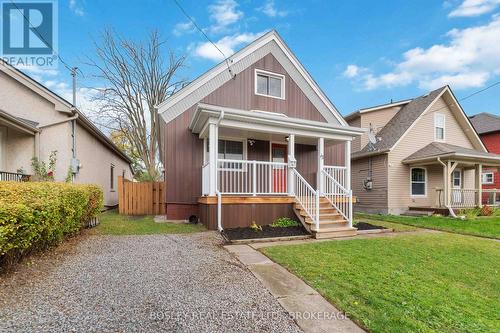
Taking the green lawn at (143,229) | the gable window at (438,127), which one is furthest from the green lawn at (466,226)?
the green lawn at (143,229)

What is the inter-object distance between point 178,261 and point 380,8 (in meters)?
14.1

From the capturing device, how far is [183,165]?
938cm

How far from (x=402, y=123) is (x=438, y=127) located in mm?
2386

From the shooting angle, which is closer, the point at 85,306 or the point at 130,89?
the point at 85,306

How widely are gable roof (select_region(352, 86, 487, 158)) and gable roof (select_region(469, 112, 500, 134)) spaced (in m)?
8.49

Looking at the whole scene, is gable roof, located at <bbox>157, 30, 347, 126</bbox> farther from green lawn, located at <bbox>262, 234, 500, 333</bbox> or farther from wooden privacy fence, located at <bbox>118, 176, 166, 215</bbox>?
green lawn, located at <bbox>262, 234, 500, 333</bbox>

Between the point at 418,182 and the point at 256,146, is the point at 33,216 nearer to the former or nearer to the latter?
the point at 256,146

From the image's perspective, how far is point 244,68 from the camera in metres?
10.7

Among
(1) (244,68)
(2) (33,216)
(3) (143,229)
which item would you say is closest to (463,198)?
(1) (244,68)

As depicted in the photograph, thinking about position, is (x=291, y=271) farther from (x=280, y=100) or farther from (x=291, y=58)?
(x=291, y=58)

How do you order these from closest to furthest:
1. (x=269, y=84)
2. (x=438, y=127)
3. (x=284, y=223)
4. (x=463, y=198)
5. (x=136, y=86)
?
(x=284, y=223)
(x=269, y=84)
(x=463, y=198)
(x=438, y=127)
(x=136, y=86)

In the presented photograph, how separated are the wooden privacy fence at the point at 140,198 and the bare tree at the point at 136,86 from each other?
32.0 feet

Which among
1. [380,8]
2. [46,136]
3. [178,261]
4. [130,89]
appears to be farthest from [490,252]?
[130,89]

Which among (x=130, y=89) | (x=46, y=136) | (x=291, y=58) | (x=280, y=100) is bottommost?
(x=46, y=136)
